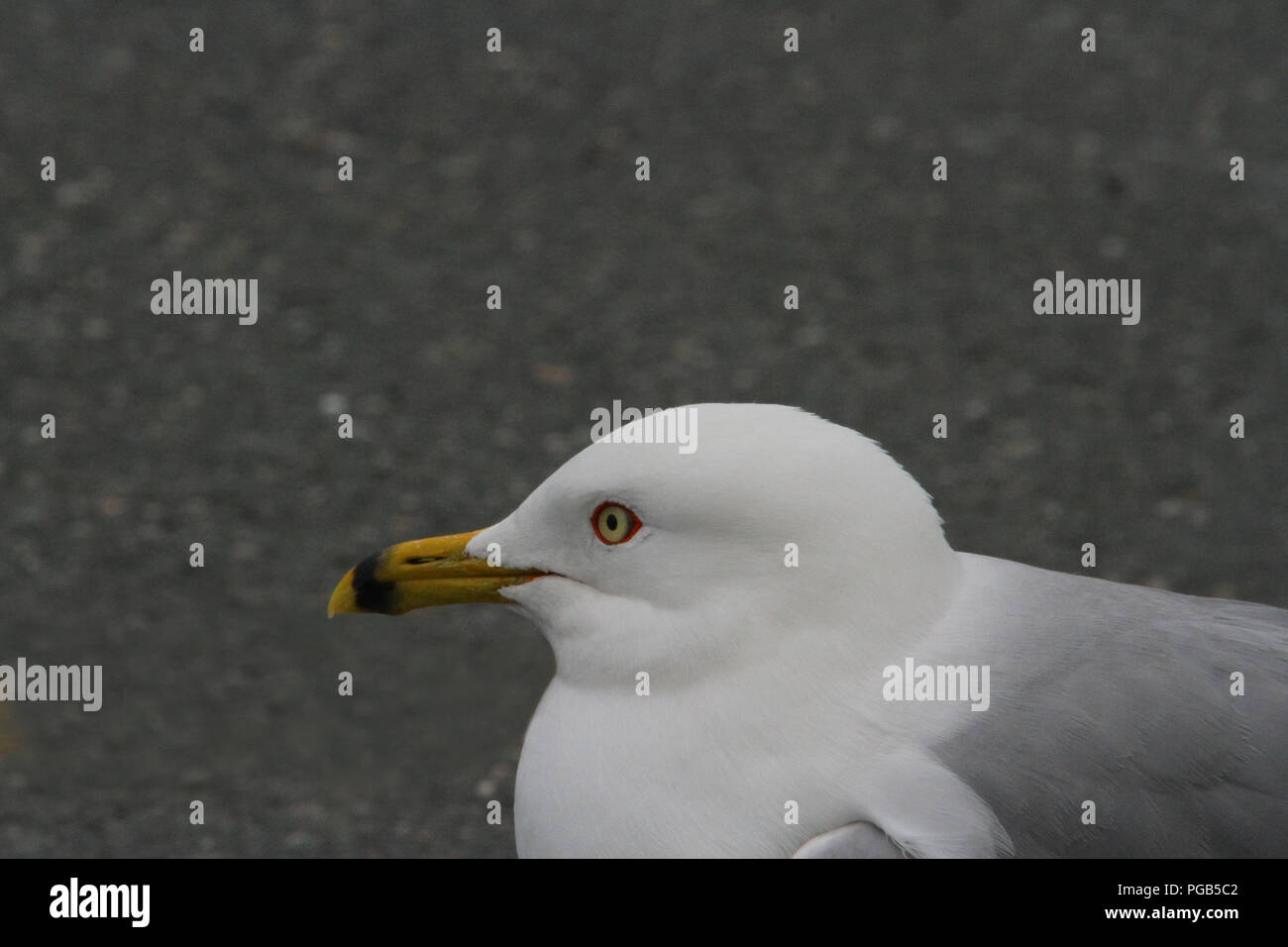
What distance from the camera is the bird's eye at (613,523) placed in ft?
8.43

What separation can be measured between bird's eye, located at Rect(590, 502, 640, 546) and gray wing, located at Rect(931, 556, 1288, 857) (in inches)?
20.3

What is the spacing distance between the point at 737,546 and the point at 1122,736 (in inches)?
24.6

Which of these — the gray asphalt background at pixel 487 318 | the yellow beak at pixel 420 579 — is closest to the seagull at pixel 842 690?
the yellow beak at pixel 420 579

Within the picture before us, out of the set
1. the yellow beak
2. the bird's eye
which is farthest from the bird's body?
the yellow beak

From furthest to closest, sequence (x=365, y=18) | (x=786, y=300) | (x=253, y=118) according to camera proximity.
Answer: (x=365, y=18)
(x=253, y=118)
(x=786, y=300)

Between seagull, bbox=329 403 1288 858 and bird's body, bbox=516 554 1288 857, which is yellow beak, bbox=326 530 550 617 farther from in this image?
bird's body, bbox=516 554 1288 857

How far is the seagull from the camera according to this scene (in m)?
2.38

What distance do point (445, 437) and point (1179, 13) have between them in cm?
426

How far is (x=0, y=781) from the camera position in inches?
156

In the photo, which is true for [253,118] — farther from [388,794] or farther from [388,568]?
[388,568]

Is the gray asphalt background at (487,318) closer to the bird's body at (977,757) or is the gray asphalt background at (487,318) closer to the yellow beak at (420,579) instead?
the yellow beak at (420,579)

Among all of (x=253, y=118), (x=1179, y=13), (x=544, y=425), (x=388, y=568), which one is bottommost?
(x=388, y=568)
